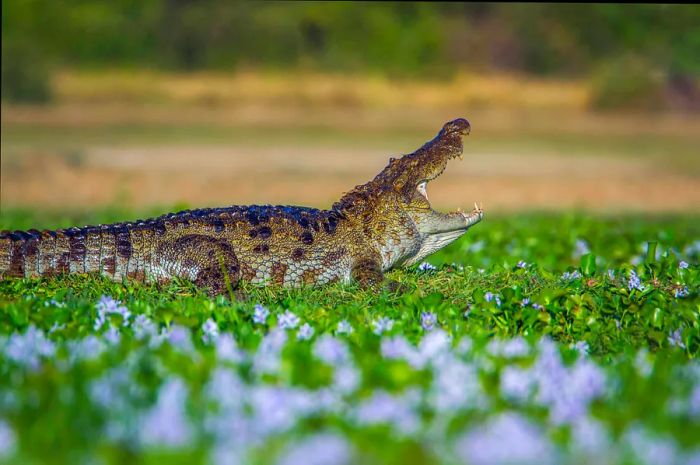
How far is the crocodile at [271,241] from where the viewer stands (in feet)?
22.8

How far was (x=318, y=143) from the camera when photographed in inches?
1212

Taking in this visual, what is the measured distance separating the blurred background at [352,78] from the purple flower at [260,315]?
865 inches

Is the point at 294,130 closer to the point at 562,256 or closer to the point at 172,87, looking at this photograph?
the point at 172,87

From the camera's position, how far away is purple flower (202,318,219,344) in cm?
543

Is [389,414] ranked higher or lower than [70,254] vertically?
lower

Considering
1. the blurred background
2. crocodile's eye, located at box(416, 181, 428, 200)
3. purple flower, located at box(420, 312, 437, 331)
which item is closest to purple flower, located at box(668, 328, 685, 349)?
purple flower, located at box(420, 312, 437, 331)

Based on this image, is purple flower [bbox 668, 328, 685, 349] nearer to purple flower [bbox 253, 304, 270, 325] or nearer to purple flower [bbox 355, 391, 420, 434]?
purple flower [bbox 253, 304, 270, 325]

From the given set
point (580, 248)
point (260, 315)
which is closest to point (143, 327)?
point (260, 315)

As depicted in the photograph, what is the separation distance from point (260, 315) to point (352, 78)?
27376 mm

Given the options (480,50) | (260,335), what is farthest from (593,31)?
(260,335)

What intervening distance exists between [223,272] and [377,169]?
19.7m

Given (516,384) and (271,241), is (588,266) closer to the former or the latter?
(271,241)

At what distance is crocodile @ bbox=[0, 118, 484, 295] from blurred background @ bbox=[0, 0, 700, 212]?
799 inches

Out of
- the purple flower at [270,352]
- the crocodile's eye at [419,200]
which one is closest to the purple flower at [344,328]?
the purple flower at [270,352]
